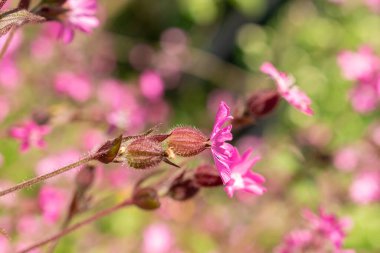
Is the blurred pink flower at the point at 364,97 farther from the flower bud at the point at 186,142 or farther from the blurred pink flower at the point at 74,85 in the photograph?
the flower bud at the point at 186,142

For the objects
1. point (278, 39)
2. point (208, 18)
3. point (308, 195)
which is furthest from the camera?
point (278, 39)

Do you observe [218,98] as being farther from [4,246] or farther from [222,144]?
[222,144]

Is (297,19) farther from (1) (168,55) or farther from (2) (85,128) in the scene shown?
(2) (85,128)

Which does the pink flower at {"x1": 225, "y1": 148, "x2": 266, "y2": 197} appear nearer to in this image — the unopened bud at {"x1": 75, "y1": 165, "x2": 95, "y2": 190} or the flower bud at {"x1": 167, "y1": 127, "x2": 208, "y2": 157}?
the flower bud at {"x1": 167, "y1": 127, "x2": 208, "y2": 157}

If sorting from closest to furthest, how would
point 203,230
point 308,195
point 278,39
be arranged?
1. point 308,195
2. point 203,230
3. point 278,39

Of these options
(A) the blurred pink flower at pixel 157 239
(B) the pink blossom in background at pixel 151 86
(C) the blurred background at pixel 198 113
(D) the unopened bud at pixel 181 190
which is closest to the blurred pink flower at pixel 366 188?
(C) the blurred background at pixel 198 113

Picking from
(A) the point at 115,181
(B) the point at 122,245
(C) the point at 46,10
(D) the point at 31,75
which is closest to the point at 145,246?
(B) the point at 122,245

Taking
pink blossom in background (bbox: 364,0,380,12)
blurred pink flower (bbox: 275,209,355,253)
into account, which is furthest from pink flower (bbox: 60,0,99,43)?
pink blossom in background (bbox: 364,0,380,12)

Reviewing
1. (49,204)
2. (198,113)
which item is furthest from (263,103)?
(198,113)
